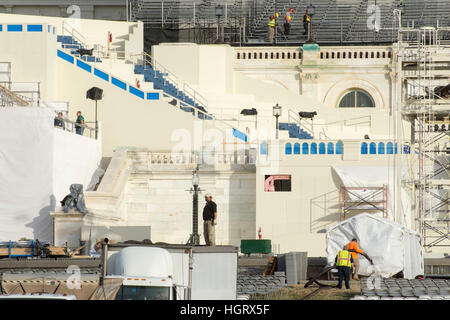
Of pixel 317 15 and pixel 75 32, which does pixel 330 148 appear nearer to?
pixel 75 32

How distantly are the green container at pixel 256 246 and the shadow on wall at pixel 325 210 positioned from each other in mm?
3926

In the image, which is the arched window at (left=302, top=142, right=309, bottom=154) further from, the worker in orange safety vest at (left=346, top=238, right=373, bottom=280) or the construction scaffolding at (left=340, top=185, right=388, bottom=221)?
the worker in orange safety vest at (left=346, top=238, right=373, bottom=280)

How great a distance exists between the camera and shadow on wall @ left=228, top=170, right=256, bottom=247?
4206cm

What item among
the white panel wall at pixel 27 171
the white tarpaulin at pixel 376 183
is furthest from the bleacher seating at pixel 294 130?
the white panel wall at pixel 27 171

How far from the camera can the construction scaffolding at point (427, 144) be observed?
40.7 m

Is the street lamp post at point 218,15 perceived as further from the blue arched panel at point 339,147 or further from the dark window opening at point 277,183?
the dark window opening at point 277,183

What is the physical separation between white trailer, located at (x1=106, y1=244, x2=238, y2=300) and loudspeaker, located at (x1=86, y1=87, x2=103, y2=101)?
22070mm

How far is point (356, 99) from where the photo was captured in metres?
56.2

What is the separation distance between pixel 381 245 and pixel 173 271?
10261 mm

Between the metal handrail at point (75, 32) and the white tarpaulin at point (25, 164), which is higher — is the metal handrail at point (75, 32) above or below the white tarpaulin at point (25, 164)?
above

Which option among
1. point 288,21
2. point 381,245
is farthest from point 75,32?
point 381,245

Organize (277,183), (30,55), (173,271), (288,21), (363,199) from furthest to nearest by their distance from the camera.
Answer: (288,21) < (30,55) < (277,183) < (363,199) < (173,271)
